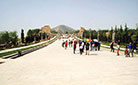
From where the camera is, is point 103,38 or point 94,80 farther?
point 103,38

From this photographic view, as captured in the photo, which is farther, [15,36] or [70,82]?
[15,36]

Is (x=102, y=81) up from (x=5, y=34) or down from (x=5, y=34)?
down

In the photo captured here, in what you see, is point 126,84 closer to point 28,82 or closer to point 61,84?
point 61,84

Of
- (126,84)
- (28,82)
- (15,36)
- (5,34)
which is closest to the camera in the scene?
(126,84)

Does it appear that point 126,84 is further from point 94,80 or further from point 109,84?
point 94,80

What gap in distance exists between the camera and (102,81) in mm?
6141

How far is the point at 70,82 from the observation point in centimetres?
604

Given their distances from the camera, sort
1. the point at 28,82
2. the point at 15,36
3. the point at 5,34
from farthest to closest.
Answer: the point at 15,36 → the point at 5,34 → the point at 28,82

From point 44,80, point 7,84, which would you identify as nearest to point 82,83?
point 44,80

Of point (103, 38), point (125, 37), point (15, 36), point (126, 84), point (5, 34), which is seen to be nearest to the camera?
point (126, 84)

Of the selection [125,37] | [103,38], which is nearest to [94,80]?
[125,37]

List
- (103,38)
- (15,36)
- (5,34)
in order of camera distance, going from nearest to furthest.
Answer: (103,38)
(5,34)
(15,36)

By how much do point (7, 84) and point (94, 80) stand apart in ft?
13.4

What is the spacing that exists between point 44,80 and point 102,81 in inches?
111
